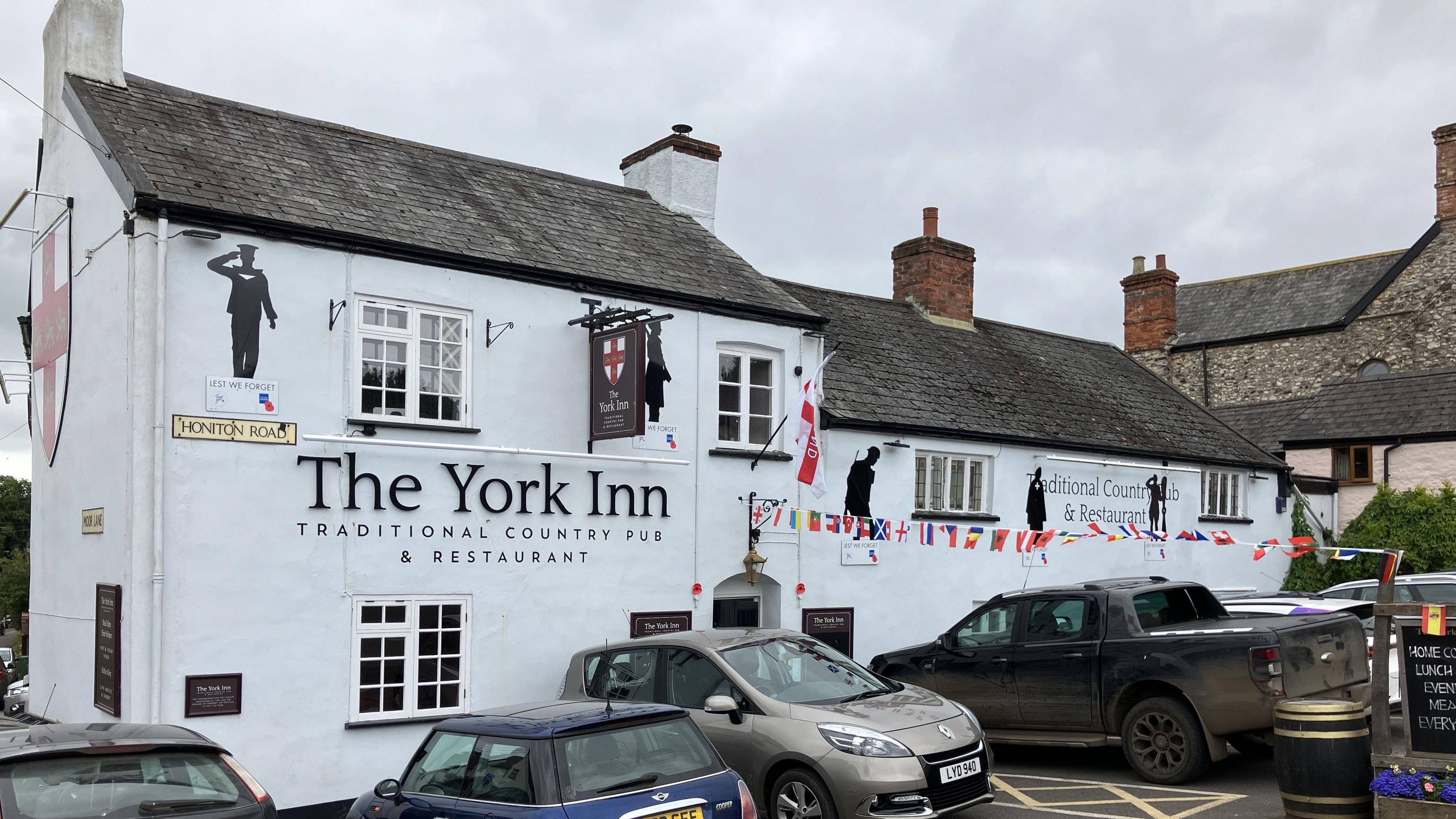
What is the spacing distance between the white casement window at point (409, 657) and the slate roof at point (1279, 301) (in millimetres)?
30382

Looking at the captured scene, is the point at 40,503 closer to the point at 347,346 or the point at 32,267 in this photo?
the point at 32,267

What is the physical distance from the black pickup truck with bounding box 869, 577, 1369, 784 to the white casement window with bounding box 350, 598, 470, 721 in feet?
16.5

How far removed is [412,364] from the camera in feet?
40.3

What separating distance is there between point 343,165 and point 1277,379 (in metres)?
30.6

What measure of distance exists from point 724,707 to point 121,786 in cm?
430

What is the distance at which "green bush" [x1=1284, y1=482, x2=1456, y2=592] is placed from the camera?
22.2 metres

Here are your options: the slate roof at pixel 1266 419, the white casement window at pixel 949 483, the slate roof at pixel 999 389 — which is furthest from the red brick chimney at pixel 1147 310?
the white casement window at pixel 949 483

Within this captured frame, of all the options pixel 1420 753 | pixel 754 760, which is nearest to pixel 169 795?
pixel 754 760

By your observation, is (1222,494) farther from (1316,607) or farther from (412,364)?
(412,364)

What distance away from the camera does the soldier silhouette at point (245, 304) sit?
1116 cm

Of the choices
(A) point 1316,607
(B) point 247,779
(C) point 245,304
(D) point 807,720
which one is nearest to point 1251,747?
(A) point 1316,607

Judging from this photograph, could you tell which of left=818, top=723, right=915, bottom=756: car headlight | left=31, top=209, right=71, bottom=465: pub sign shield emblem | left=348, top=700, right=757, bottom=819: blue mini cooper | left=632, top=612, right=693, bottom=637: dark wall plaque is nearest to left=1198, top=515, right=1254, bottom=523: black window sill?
left=632, top=612, right=693, bottom=637: dark wall plaque

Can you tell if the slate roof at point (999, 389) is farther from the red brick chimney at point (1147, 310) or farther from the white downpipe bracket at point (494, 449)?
the red brick chimney at point (1147, 310)

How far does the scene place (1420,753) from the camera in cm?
867
